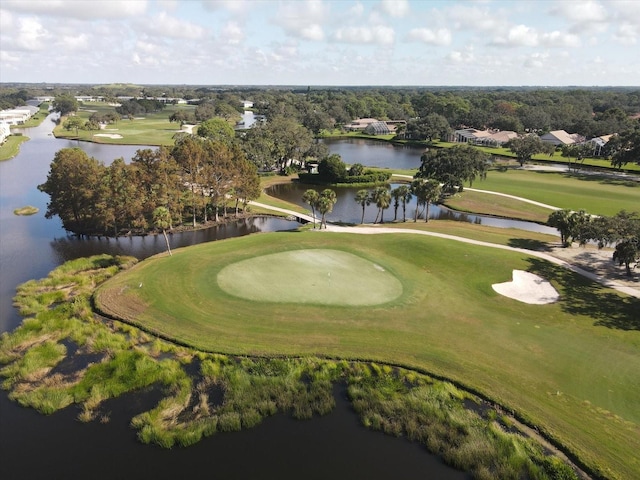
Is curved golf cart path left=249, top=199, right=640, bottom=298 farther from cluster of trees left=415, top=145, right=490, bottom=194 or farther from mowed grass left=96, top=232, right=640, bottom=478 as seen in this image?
cluster of trees left=415, top=145, right=490, bottom=194

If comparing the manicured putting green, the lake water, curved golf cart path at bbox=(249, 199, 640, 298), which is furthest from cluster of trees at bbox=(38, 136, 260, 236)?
the lake water

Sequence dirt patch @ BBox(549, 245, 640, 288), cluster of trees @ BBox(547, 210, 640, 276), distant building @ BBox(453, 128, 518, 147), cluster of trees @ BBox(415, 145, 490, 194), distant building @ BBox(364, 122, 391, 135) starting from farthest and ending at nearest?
1. distant building @ BBox(364, 122, 391, 135)
2. distant building @ BBox(453, 128, 518, 147)
3. cluster of trees @ BBox(415, 145, 490, 194)
4. dirt patch @ BBox(549, 245, 640, 288)
5. cluster of trees @ BBox(547, 210, 640, 276)

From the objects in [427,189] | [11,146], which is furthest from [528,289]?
[11,146]

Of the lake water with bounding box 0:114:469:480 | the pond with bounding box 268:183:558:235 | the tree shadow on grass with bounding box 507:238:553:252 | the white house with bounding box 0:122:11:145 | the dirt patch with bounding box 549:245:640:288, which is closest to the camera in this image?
the lake water with bounding box 0:114:469:480

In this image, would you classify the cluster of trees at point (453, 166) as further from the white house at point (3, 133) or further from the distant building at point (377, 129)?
the white house at point (3, 133)

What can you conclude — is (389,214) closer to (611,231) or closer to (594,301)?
(611,231)

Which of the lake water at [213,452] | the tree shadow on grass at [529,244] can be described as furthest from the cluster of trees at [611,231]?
the lake water at [213,452]

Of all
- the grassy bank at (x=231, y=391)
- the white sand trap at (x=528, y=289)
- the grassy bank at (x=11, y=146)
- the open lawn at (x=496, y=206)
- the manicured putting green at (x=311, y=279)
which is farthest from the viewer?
the grassy bank at (x=11, y=146)
